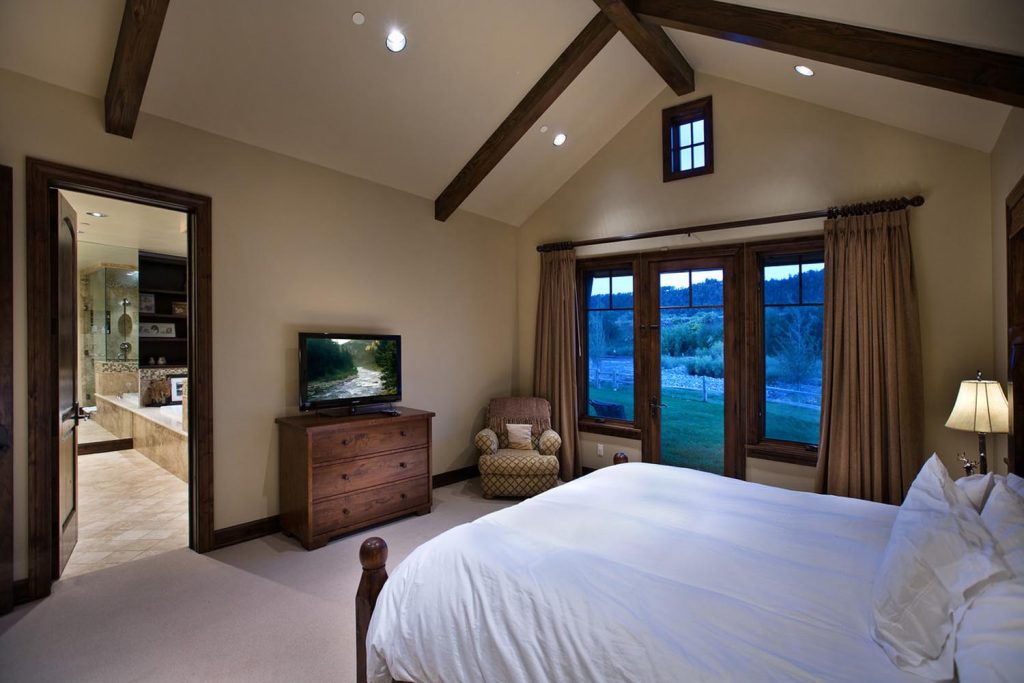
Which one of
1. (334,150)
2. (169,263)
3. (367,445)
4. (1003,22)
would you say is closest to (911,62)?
(1003,22)

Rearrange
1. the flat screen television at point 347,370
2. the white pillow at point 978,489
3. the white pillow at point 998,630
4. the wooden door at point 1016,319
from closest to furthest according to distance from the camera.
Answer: the white pillow at point 998,630
the white pillow at point 978,489
the wooden door at point 1016,319
the flat screen television at point 347,370

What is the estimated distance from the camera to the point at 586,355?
523 cm

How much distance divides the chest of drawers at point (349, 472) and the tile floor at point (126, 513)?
877mm

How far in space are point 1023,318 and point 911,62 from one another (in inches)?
53.9

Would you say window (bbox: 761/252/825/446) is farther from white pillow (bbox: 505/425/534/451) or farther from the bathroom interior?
the bathroom interior

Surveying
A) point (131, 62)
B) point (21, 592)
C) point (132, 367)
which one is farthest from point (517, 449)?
point (132, 367)

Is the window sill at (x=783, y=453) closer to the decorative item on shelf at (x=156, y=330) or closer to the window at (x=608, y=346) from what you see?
the window at (x=608, y=346)

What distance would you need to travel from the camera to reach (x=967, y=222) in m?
3.21

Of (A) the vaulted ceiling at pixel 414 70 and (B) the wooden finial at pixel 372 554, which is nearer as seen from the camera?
(B) the wooden finial at pixel 372 554

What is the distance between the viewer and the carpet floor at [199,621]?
212 centimetres

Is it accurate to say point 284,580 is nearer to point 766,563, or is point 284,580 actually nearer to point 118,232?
point 766,563

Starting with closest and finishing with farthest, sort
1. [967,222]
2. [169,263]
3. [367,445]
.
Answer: [967,222] < [367,445] < [169,263]

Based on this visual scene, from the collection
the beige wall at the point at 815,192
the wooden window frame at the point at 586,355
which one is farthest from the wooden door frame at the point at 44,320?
the beige wall at the point at 815,192

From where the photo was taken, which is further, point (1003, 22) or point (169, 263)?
point (169, 263)
